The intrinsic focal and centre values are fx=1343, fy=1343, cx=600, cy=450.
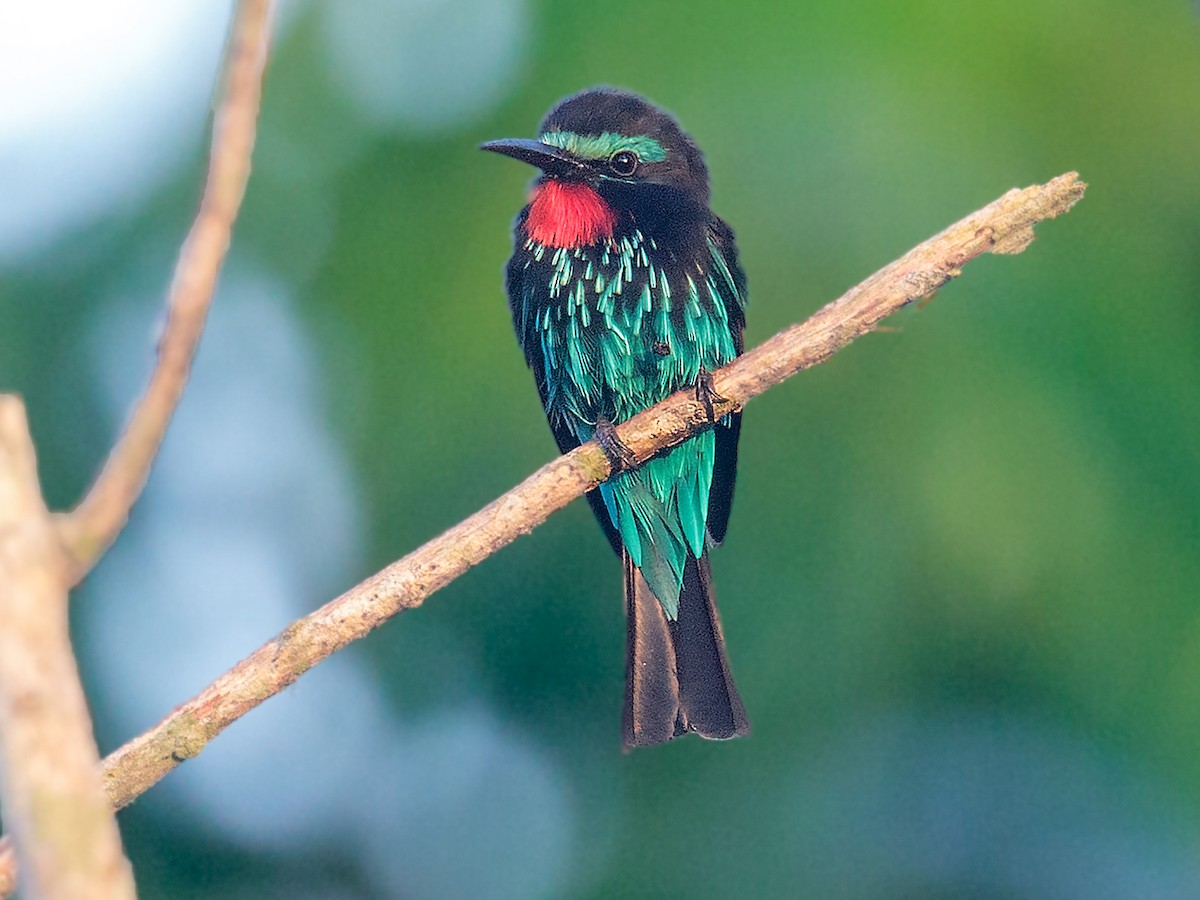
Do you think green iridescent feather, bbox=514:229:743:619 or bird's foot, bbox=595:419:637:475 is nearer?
bird's foot, bbox=595:419:637:475

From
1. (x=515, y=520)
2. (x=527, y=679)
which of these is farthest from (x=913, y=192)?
(x=515, y=520)

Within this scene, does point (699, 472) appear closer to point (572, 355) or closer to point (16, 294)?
point (572, 355)

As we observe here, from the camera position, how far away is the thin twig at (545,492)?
2.89 meters

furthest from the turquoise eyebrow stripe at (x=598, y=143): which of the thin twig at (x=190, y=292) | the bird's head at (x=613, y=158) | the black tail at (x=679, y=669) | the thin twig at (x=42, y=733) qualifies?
the thin twig at (x=42, y=733)

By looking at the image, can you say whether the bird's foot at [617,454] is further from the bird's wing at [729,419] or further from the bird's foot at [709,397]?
the bird's wing at [729,419]

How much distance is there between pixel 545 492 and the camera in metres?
3.49

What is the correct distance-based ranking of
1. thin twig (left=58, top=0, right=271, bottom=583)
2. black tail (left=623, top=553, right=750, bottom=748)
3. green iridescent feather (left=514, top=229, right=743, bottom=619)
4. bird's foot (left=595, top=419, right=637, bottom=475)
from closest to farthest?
thin twig (left=58, top=0, right=271, bottom=583) → bird's foot (left=595, top=419, right=637, bottom=475) → black tail (left=623, top=553, right=750, bottom=748) → green iridescent feather (left=514, top=229, right=743, bottom=619)

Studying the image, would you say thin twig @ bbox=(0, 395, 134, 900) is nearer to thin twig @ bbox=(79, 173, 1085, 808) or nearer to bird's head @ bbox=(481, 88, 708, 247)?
thin twig @ bbox=(79, 173, 1085, 808)

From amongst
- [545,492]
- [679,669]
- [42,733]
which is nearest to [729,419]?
[679,669]

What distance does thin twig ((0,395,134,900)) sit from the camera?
123 cm

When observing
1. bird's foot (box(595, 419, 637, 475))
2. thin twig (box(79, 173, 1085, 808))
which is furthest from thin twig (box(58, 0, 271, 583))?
bird's foot (box(595, 419, 637, 475))

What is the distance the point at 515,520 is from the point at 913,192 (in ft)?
10.2

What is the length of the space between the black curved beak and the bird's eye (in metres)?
0.12

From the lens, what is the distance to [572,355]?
462cm
